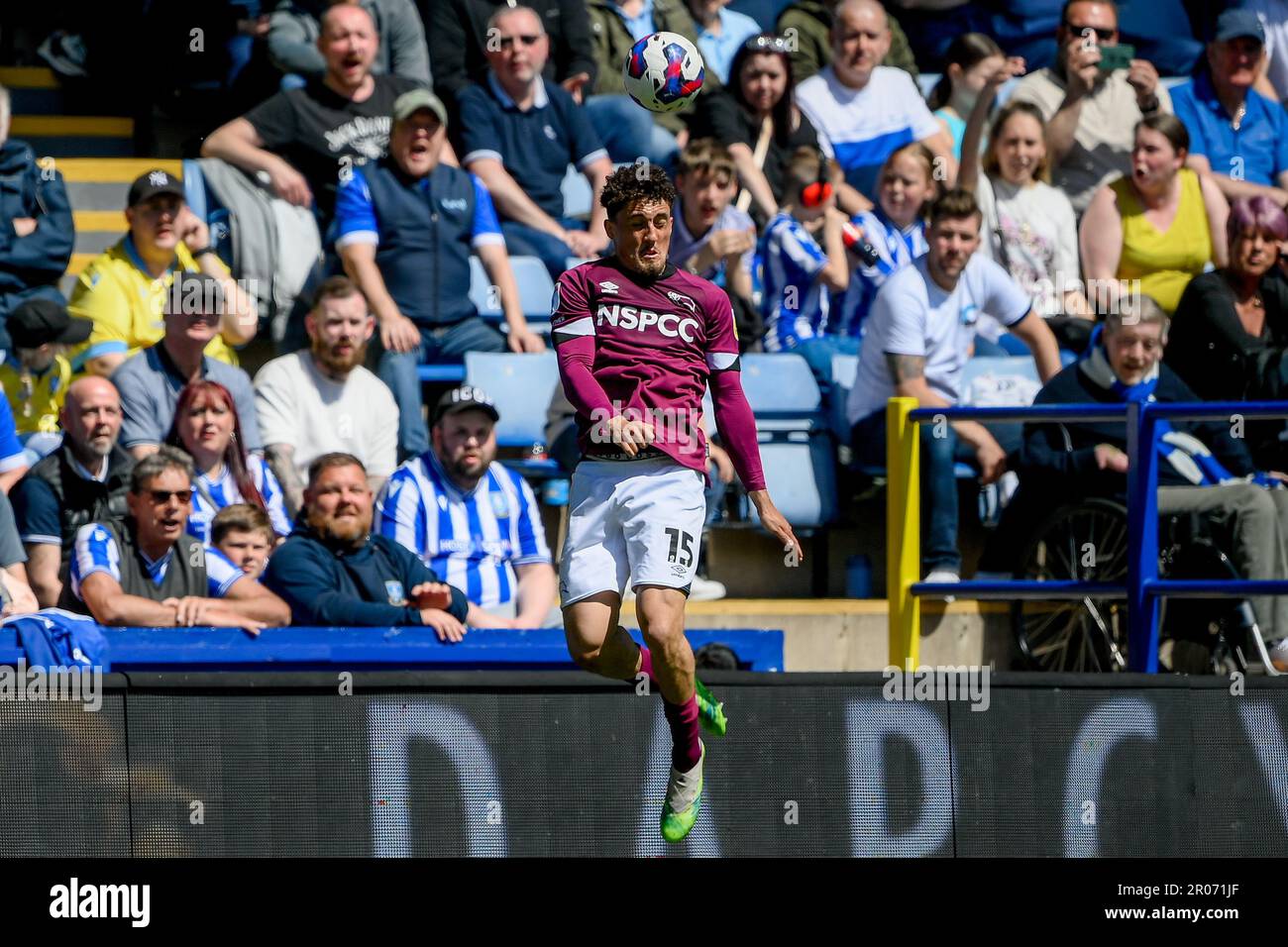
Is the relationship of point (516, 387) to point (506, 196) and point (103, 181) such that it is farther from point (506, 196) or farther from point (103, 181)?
point (103, 181)

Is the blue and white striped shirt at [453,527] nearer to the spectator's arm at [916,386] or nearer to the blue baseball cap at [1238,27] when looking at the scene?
the spectator's arm at [916,386]

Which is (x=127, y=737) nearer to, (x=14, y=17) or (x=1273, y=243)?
(x=1273, y=243)

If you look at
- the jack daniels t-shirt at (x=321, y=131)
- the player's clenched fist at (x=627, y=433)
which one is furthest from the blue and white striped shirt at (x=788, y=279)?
the player's clenched fist at (x=627, y=433)

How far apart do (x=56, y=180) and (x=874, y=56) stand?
4627 millimetres

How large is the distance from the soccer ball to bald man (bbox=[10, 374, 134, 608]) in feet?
9.80

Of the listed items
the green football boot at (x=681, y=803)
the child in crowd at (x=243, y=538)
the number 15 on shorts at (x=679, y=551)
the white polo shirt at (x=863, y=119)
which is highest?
the white polo shirt at (x=863, y=119)

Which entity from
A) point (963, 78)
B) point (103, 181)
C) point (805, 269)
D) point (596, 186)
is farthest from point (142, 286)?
point (963, 78)

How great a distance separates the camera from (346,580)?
7906mm

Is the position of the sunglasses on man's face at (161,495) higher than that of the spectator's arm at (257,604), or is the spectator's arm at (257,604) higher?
the sunglasses on man's face at (161,495)

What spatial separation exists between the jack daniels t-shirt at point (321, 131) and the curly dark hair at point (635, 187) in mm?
4204

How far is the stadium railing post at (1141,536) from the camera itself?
25.4ft

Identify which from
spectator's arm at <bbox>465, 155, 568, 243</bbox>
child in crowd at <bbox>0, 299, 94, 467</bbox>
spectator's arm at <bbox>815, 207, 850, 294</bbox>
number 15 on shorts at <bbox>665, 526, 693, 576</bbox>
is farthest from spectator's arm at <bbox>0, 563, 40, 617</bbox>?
spectator's arm at <bbox>815, 207, 850, 294</bbox>
